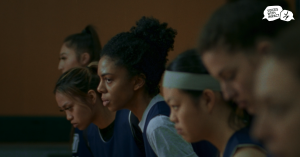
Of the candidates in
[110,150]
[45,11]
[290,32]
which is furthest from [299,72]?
[45,11]

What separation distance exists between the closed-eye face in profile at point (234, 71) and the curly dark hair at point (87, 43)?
1.74 m

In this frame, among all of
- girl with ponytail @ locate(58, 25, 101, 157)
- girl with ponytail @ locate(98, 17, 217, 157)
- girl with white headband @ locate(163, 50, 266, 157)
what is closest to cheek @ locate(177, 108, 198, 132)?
girl with white headband @ locate(163, 50, 266, 157)

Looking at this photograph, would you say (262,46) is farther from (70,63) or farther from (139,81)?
(70,63)

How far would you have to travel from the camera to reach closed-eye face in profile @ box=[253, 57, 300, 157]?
1.44ft

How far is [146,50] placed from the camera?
5.15 feet

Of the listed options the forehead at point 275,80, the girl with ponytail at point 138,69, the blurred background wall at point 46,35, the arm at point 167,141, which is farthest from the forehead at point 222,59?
the blurred background wall at point 46,35

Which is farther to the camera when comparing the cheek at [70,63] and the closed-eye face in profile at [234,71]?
the cheek at [70,63]

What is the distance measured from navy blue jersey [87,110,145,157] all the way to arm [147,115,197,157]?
1.19 ft

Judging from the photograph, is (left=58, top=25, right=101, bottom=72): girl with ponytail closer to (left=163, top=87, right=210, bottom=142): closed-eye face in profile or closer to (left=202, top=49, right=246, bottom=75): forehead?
(left=163, top=87, right=210, bottom=142): closed-eye face in profile

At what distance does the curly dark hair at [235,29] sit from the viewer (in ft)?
2.51

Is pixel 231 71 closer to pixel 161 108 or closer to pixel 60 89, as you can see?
pixel 161 108

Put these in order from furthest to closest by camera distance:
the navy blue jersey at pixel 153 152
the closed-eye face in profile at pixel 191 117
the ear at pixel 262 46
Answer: the navy blue jersey at pixel 153 152 → the closed-eye face in profile at pixel 191 117 → the ear at pixel 262 46

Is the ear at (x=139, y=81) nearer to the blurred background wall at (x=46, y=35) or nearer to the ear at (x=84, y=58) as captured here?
the ear at (x=84, y=58)

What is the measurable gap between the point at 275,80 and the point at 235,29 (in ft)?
1.10
